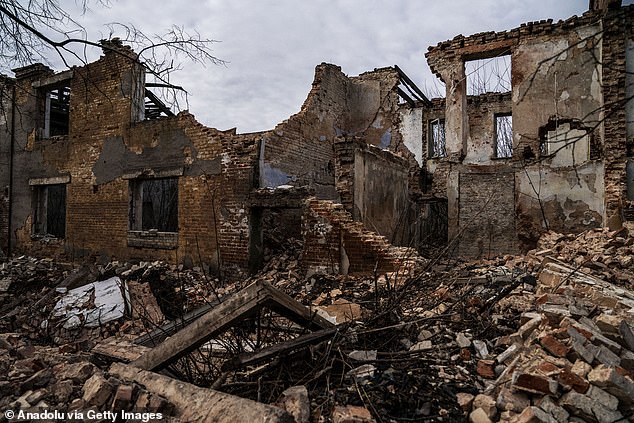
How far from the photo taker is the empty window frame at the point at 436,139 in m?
17.9

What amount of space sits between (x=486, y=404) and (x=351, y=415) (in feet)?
2.99

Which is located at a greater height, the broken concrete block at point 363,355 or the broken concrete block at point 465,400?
the broken concrete block at point 363,355

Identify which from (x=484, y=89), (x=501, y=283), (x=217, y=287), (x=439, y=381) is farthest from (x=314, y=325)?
(x=484, y=89)

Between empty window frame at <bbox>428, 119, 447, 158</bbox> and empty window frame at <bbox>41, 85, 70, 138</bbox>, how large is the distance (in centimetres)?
1422

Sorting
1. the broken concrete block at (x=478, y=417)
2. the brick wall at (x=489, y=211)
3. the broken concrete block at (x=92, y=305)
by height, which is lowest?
the broken concrete block at (x=92, y=305)

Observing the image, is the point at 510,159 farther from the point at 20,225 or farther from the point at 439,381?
the point at 20,225

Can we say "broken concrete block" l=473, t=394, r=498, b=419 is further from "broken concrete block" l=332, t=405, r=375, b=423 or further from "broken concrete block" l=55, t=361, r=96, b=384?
"broken concrete block" l=55, t=361, r=96, b=384

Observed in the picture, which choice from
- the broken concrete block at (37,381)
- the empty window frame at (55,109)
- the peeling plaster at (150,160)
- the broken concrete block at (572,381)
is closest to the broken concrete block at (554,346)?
the broken concrete block at (572,381)

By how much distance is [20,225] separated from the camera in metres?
12.2

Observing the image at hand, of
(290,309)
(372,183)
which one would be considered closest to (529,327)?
(290,309)

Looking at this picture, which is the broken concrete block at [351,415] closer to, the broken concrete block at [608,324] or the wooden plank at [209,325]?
the wooden plank at [209,325]

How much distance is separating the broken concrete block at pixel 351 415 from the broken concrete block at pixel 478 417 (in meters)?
0.66

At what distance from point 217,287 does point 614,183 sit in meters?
9.89

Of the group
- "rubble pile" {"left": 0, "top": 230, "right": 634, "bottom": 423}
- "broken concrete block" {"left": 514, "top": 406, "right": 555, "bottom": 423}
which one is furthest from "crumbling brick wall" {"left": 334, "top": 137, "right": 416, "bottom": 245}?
"broken concrete block" {"left": 514, "top": 406, "right": 555, "bottom": 423}
